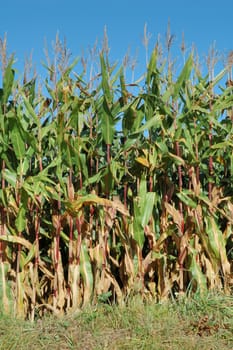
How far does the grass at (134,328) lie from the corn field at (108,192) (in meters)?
0.43

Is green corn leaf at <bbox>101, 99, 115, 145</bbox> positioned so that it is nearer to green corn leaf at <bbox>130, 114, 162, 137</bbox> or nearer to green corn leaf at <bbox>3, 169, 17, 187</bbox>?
green corn leaf at <bbox>130, 114, 162, 137</bbox>

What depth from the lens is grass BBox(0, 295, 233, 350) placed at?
3958 millimetres

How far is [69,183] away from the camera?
16.5ft

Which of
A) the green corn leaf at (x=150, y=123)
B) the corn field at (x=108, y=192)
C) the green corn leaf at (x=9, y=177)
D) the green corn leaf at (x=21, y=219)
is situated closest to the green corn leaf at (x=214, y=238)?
the corn field at (x=108, y=192)

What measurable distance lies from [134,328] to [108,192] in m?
1.52

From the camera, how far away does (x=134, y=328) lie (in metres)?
4.15

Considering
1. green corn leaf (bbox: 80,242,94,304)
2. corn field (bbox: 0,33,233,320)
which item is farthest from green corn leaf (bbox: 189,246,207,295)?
green corn leaf (bbox: 80,242,94,304)

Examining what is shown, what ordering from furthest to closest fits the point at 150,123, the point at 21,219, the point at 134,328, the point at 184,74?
the point at 184,74 → the point at 150,123 → the point at 21,219 → the point at 134,328

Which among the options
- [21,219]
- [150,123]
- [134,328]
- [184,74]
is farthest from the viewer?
[184,74]

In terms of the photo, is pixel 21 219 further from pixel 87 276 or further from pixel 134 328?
pixel 134 328

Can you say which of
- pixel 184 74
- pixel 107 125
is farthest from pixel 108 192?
pixel 184 74

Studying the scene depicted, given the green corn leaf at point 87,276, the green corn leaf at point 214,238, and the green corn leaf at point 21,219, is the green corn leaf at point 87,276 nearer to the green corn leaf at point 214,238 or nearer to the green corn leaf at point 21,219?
the green corn leaf at point 21,219

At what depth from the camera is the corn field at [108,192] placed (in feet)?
16.3

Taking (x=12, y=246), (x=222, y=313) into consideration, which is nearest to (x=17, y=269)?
(x=12, y=246)
